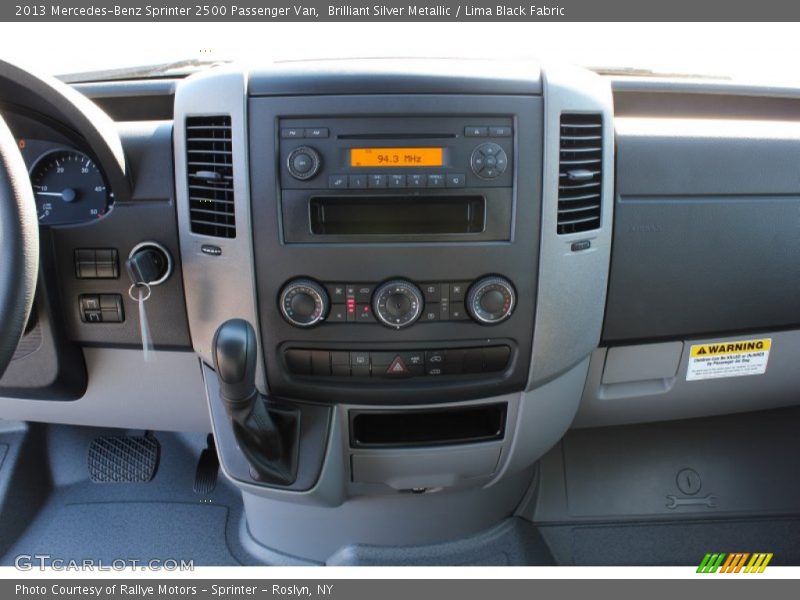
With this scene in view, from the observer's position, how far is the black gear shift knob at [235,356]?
110cm

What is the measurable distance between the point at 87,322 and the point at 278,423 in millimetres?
552

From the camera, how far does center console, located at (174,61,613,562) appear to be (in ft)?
3.91

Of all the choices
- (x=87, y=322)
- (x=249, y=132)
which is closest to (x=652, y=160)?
(x=249, y=132)

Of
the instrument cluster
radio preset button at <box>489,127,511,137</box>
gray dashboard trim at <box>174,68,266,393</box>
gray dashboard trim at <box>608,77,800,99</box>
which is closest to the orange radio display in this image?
radio preset button at <box>489,127,511,137</box>

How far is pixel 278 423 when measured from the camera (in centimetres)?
139

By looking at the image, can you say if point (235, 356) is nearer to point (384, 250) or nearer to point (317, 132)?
point (384, 250)

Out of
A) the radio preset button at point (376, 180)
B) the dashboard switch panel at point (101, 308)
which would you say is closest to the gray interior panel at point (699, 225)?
the radio preset button at point (376, 180)

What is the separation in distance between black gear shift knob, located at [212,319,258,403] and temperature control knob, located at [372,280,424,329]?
→ 0.27 metres

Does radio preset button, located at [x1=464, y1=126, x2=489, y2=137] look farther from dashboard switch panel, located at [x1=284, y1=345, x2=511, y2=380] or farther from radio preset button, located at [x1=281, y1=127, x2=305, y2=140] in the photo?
dashboard switch panel, located at [x1=284, y1=345, x2=511, y2=380]

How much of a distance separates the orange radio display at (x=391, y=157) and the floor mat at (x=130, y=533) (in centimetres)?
139

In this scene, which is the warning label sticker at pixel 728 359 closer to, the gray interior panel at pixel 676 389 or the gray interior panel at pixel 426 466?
the gray interior panel at pixel 676 389

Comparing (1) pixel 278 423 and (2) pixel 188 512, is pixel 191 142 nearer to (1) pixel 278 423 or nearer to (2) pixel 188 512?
(1) pixel 278 423

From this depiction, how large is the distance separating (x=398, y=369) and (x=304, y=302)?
254mm

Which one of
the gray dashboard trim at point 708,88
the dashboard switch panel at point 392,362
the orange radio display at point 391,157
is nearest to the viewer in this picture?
the orange radio display at point 391,157
